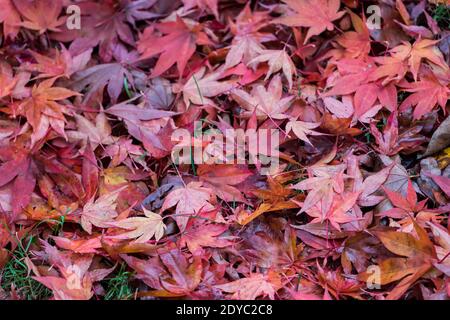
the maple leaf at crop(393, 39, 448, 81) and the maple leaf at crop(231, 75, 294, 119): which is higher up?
the maple leaf at crop(393, 39, 448, 81)

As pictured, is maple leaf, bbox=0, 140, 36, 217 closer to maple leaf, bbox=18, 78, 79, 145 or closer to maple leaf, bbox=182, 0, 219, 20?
maple leaf, bbox=18, 78, 79, 145

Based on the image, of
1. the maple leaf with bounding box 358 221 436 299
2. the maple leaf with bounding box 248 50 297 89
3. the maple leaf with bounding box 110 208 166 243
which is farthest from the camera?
the maple leaf with bounding box 248 50 297 89

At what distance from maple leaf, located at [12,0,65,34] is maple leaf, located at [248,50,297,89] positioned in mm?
656

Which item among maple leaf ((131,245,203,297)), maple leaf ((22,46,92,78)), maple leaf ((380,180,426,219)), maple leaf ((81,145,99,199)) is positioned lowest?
maple leaf ((131,245,203,297))

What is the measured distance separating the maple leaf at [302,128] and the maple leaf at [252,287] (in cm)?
43

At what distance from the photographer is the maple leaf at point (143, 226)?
1.42m

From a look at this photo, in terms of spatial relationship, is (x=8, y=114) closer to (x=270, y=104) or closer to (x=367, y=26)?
(x=270, y=104)

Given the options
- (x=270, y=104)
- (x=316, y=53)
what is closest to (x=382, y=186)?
(x=270, y=104)

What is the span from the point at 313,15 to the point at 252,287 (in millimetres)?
938

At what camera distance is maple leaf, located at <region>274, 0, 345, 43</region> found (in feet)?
5.90

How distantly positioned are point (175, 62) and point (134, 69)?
14 centimetres

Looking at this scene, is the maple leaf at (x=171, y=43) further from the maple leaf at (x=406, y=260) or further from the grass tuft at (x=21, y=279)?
the maple leaf at (x=406, y=260)

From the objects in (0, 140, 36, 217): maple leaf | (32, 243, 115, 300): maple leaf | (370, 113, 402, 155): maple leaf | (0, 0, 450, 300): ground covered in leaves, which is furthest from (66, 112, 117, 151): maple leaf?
(370, 113, 402, 155): maple leaf

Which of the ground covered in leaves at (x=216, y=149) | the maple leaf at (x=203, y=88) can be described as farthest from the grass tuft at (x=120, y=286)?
the maple leaf at (x=203, y=88)
